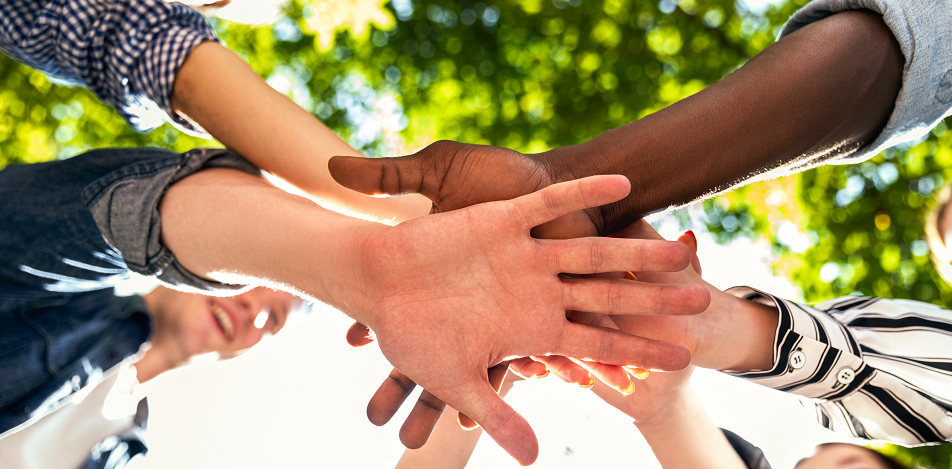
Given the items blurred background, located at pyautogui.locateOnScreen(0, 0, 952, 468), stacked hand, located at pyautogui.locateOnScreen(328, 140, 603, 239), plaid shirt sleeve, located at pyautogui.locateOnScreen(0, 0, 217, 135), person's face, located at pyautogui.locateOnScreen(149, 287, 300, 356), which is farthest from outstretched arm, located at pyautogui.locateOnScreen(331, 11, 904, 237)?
blurred background, located at pyautogui.locateOnScreen(0, 0, 952, 468)

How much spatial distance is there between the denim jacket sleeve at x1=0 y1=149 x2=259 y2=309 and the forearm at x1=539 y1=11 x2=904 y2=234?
1.00m

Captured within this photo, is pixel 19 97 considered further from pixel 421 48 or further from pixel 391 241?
pixel 391 241

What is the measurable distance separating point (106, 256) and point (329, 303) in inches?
29.7

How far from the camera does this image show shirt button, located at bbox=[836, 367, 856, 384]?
1.34 meters

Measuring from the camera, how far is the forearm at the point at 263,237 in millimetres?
1100

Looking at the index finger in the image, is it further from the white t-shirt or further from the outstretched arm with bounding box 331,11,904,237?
the white t-shirt

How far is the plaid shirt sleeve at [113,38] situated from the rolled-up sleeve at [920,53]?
1.82m

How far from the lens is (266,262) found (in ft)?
3.78

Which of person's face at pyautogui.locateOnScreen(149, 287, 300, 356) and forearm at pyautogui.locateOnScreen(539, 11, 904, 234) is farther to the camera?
person's face at pyautogui.locateOnScreen(149, 287, 300, 356)

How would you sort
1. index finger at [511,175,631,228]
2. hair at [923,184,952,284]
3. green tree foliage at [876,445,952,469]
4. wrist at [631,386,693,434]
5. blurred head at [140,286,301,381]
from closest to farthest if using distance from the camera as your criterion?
1. index finger at [511,175,631,228]
2. wrist at [631,386,693,434]
3. hair at [923,184,952,284]
4. blurred head at [140,286,301,381]
5. green tree foliage at [876,445,952,469]

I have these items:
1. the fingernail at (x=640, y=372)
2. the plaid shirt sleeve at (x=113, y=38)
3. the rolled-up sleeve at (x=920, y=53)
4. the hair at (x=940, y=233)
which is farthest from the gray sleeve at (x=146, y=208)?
the hair at (x=940, y=233)

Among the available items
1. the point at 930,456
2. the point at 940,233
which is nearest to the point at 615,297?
the point at 940,233

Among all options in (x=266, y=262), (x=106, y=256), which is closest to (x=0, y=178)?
(x=106, y=256)

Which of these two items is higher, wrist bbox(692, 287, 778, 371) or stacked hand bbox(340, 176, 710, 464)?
stacked hand bbox(340, 176, 710, 464)
